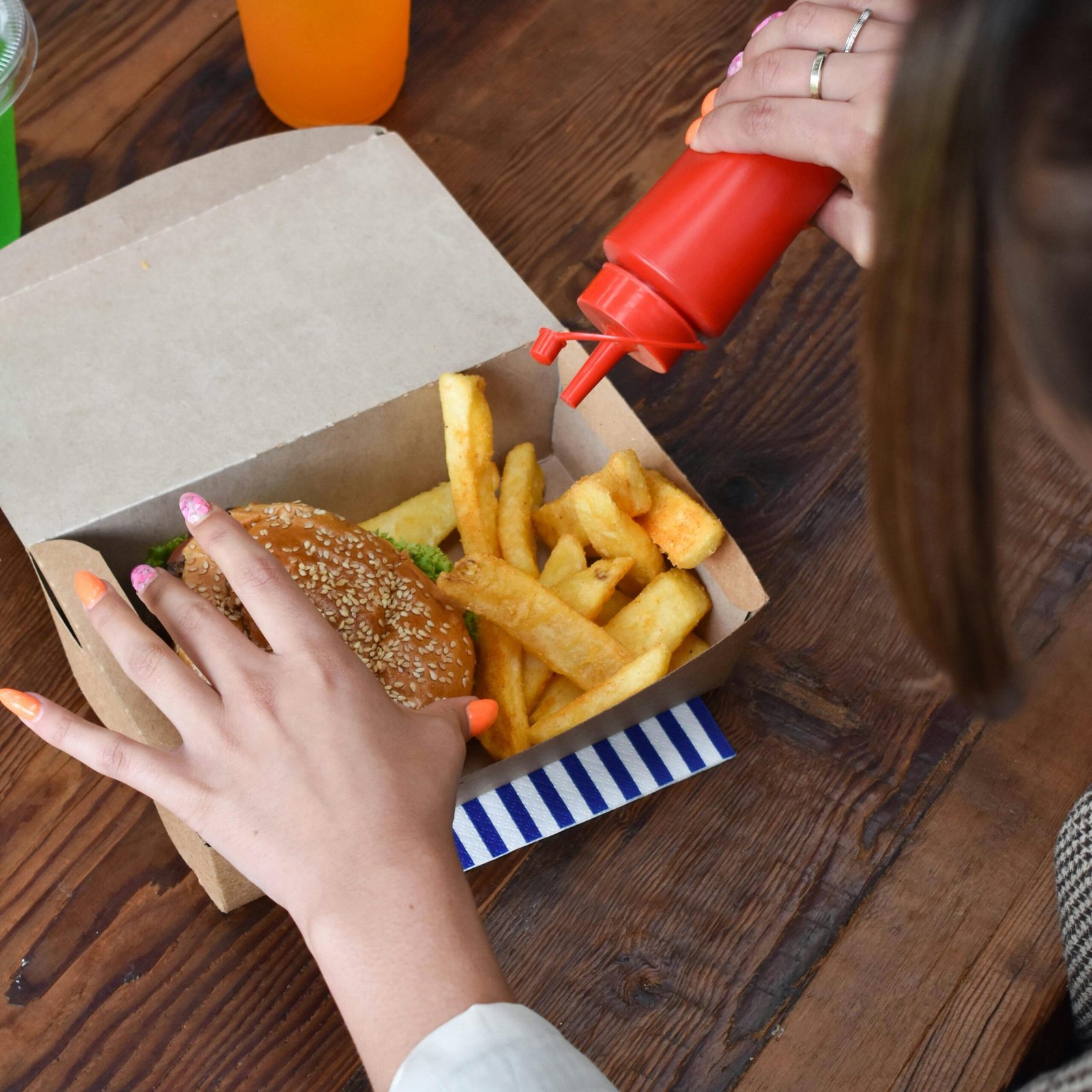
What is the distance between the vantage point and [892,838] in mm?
1067

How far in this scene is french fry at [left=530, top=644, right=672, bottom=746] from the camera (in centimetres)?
100

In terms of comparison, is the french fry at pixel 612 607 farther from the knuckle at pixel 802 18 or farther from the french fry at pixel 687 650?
the knuckle at pixel 802 18

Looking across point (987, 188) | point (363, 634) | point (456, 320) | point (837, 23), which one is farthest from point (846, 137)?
point (363, 634)

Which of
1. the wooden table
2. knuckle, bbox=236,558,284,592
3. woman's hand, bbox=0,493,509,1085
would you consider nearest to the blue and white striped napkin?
the wooden table

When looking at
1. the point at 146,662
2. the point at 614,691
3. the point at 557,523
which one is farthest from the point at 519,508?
the point at 146,662

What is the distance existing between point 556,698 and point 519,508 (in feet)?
0.71

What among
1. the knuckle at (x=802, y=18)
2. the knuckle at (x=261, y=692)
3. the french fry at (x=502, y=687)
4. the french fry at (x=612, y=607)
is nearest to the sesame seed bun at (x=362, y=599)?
the french fry at (x=502, y=687)

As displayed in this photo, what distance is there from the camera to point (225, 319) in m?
1.23

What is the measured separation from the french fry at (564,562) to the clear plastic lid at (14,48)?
78cm

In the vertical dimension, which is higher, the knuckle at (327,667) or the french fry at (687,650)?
the knuckle at (327,667)

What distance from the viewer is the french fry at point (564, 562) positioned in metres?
1.14

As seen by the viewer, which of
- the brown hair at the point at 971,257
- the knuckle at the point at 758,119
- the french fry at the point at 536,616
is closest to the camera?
the brown hair at the point at 971,257

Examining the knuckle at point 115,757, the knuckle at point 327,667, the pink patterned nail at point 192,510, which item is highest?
the pink patterned nail at point 192,510

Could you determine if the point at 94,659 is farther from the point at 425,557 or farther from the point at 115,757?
the point at 425,557
